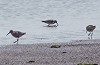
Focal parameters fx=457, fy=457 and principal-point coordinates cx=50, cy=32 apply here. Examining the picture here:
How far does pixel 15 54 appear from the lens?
14.0m

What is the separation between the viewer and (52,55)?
1333 cm

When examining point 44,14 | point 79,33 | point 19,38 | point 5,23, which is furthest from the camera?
point 44,14

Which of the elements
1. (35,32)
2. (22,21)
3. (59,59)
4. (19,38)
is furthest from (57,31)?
(59,59)

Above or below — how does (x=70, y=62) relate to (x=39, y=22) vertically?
above

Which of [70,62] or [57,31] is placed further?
[57,31]

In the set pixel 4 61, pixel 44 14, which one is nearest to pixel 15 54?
pixel 4 61

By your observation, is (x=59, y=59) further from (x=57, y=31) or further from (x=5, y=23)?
(x=5, y=23)

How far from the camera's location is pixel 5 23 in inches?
1035

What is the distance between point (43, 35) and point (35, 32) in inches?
51.5

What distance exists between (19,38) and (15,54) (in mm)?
6052

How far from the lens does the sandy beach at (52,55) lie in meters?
12.1

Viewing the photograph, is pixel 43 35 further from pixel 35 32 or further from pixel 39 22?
pixel 39 22

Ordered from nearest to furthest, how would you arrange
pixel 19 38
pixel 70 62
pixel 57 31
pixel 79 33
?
pixel 70 62, pixel 19 38, pixel 79 33, pixel 57 31

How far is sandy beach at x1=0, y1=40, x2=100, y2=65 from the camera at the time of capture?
1214 cm
